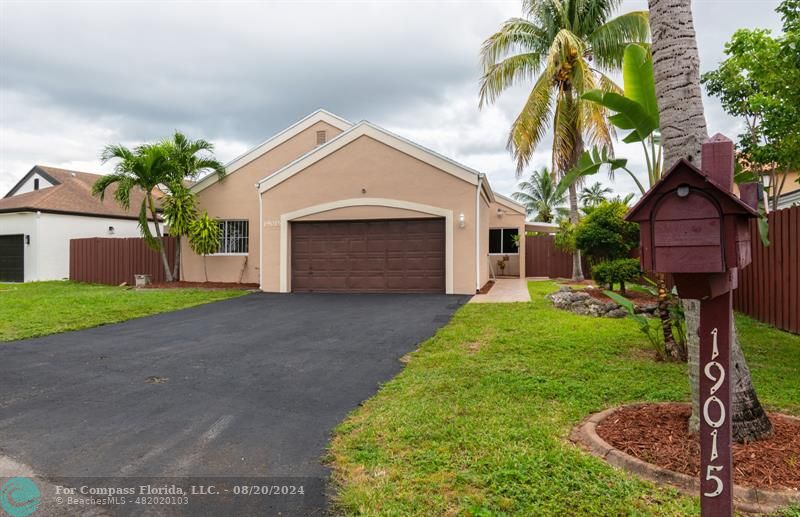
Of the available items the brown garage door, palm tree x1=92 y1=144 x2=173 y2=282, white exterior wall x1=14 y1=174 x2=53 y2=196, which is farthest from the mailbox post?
white exterior wall x1=14 y1=174 x2=53 y2=196

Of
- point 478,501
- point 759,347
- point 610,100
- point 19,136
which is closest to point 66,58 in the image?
point 610,100

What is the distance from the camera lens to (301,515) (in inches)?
103

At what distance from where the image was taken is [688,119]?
3252 millimetres

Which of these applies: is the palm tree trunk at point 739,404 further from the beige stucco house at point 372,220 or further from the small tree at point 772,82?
the beige stucco house at point 372,220

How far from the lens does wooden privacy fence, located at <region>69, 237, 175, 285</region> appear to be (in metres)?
18.4

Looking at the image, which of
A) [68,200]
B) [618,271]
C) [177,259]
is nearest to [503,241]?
[618,271]

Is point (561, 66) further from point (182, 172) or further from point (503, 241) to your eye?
point (182, 172)

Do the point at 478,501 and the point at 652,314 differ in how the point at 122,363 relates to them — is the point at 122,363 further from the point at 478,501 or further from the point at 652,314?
the point at 652,314

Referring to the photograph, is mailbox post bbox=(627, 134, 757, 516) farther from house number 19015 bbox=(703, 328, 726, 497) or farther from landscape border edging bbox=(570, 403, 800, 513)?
landscape border edging bbox=(570, 403, 800, 513)

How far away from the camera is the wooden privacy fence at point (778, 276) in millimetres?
7324

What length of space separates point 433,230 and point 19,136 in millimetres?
24397

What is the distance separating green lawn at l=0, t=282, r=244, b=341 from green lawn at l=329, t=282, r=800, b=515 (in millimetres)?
7387

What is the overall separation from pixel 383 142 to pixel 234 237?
7292 millimetres

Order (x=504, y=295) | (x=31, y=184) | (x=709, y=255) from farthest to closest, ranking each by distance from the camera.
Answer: (x=31, y=184) → (x=504, y=295) → (x=709, y=255)
